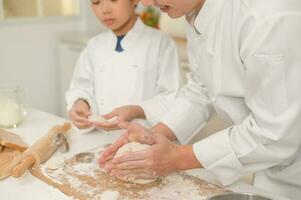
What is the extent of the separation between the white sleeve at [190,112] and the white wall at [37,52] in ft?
5.65

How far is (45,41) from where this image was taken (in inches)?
110

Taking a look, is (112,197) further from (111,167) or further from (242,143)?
(242,143)

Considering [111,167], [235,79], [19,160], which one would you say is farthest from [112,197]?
[235,79]

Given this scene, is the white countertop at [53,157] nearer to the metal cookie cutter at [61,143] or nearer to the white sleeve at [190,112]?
the metal cookie cutter at [61,143]

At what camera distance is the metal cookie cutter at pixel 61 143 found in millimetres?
1198

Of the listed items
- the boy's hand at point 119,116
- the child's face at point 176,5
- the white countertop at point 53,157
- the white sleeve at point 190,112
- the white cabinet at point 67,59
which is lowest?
the white cabinet at point 67,59

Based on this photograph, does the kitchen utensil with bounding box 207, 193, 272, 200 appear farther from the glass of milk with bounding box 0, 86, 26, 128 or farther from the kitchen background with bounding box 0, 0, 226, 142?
the kitchen background with bounding box 0, 0, 226, 142

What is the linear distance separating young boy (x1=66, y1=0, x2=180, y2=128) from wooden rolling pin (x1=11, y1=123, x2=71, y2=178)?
213mm

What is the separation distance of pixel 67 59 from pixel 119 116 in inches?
61.1

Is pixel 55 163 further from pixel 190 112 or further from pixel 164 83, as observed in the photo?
pixel 164 83

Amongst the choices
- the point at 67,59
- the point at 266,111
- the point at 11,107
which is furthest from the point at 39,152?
the point at 67,59

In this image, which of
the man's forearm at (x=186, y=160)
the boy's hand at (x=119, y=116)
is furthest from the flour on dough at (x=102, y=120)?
the man's forearm at (x=186, y=160)

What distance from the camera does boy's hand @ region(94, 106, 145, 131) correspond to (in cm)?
123

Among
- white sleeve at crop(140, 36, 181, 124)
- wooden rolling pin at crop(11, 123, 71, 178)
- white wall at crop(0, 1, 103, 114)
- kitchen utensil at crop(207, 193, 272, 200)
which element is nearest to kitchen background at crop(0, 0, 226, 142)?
white wall at crop(0, 1, 103, 114)
